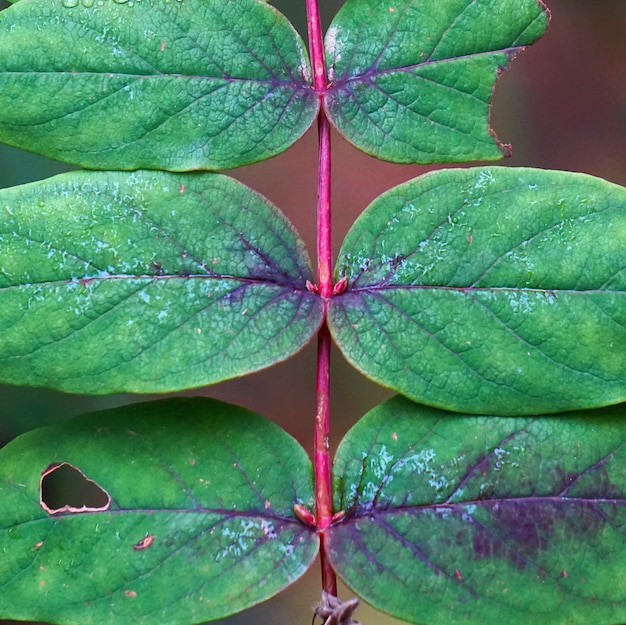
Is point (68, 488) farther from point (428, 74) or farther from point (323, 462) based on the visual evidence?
point (428, 74)

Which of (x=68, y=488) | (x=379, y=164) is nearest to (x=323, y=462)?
(x=68, y=488)

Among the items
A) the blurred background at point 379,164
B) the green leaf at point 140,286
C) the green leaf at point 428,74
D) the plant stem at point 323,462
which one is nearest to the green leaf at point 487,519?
the plant stem at point 323,462

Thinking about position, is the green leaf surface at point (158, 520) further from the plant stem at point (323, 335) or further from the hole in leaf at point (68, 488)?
the hole in leaf at point (68, 488)

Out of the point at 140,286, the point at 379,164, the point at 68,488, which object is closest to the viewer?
the point at 140,286

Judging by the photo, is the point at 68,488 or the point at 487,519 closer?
the point at 487,519

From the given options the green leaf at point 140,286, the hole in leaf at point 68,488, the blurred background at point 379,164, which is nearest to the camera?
the green leaf at point 140,286

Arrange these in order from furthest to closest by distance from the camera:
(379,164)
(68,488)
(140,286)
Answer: (379,164) → (68,488) → (140,286)

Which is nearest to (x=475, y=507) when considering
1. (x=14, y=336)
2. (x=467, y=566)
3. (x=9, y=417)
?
(x=467, y=566)
